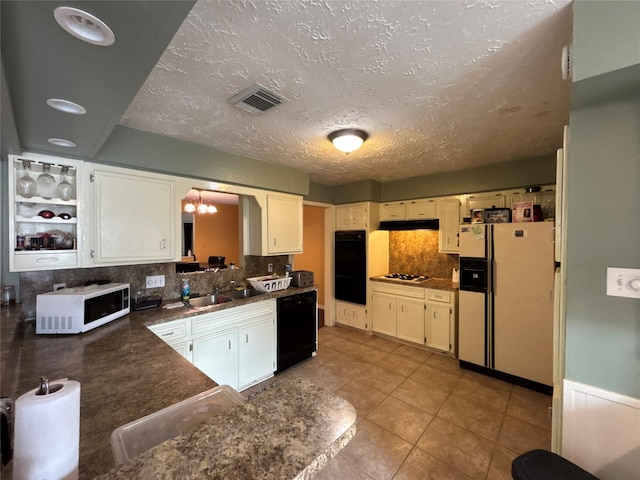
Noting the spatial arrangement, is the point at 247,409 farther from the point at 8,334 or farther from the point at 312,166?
the point at 312,166

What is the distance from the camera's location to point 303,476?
0.52 m

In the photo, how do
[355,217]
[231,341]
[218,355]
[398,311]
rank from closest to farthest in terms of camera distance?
[218,355], [231,341], [398,311], [355,217]

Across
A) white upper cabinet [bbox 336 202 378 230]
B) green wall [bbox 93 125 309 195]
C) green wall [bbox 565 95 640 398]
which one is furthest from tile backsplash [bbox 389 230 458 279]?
green wall [bbox 565 95 640 398]

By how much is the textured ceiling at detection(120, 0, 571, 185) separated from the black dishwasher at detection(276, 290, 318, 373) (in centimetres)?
178

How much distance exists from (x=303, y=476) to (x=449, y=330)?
11.5 ft

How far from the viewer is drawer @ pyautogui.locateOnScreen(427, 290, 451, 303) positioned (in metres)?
3.49

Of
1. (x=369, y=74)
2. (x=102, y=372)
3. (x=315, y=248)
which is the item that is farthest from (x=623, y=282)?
(x=315, y=248)

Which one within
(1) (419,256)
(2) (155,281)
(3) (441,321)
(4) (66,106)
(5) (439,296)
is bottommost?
(3) (441,321)

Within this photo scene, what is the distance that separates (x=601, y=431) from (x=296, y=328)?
8.43 ft

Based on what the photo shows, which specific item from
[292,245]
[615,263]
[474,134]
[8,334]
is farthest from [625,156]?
[8,334]

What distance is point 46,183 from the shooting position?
1956mm

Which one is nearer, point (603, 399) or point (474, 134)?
point (603, 399)

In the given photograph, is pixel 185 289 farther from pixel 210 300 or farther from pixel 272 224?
pixel 272 224

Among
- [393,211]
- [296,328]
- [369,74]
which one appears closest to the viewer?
[369,74]
